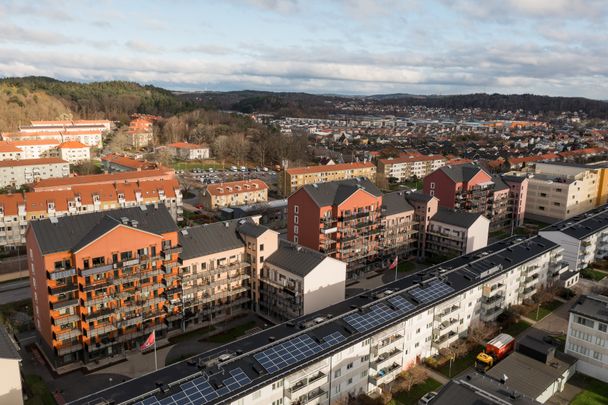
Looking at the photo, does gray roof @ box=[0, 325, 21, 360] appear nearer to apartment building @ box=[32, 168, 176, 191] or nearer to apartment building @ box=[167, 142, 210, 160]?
apartment building @ box=[32, 168, 176, 191]

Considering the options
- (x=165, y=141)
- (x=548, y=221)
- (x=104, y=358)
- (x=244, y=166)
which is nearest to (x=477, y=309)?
(x=104, y=358)

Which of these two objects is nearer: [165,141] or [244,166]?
[244,166]

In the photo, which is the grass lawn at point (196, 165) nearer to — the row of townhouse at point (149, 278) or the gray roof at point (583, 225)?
the row of townhouse at point (149, 278)

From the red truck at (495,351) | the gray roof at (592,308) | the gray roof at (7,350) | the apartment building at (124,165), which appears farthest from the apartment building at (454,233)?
the apartment building at (124,165)

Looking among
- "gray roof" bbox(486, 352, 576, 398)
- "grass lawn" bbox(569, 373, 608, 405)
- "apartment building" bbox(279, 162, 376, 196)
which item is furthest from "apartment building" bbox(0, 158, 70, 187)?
"grass lawn" bbox(569, 373, 608, 405)

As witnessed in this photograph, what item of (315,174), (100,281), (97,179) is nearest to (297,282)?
(100,281)

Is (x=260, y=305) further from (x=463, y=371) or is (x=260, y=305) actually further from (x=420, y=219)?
(x=420, y=219)

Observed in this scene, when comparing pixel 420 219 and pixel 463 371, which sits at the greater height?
pixel 420 219
